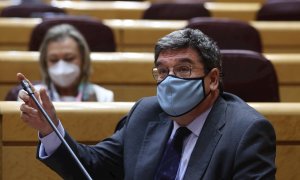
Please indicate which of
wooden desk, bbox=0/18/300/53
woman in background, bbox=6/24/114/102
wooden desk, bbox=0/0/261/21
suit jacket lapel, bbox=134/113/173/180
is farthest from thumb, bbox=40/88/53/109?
wooden desk, bbox=0/0/261/21

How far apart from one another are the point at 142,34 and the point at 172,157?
0.93 meters

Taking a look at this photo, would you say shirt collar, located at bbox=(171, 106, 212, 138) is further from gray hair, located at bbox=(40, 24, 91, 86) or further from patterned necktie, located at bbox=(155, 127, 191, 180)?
gray hair, located at bbox=(40, 24, 91, 86)

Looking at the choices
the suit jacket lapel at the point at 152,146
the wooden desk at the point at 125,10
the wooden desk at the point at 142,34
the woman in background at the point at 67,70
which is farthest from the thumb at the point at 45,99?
the wooden desk at the point at 125,10

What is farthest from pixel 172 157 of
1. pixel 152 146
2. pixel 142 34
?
pixel 142 34

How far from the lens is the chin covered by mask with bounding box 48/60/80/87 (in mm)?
1295

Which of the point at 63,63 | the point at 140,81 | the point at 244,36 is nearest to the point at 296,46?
the point at 244,36

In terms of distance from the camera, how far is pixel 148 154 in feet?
2.60

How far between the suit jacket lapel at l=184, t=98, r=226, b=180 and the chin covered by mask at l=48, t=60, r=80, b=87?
1.86 ft

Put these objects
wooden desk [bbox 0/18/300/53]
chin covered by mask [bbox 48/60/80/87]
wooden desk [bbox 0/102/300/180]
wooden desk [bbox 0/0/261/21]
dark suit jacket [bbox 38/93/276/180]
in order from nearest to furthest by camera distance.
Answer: dark suit jacket [bbox 38/93/276/180] < wooden desk [bbox 0/102/300/180] < chin covered by mask [bbox 48/60/80/87] < wooden desk [bbox 0/18/300/53] < wooden desk [bbox 0/0/261/21]

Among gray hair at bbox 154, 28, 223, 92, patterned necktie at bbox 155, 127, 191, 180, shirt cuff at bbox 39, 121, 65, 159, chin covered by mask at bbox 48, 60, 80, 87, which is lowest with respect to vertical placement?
chin covered by mask at bbox 48, 60, 80, 87

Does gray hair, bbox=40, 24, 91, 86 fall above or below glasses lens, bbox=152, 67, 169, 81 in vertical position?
below

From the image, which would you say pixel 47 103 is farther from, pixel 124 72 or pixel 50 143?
pixel 124 72

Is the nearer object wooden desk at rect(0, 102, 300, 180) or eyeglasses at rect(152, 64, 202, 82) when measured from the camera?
eyeglasses at rect(152, 64, 202, 82)

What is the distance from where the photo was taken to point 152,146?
0.80m
